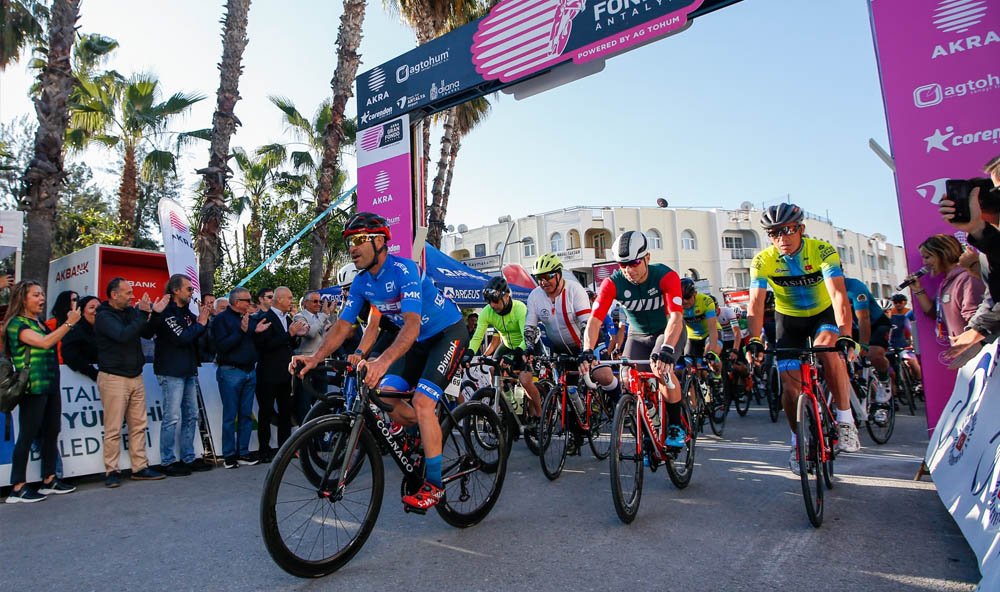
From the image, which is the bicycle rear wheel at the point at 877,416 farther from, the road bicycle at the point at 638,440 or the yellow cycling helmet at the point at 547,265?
the yellow cycling helmet at the point at 547,265

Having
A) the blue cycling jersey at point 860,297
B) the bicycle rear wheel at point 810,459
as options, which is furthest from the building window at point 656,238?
the bicycle rear wheel at point 810,459

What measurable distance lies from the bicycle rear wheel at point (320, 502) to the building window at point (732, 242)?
189 feet

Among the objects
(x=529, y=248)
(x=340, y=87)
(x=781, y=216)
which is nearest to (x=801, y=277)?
(x=781, y=216)

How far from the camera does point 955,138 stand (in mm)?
5016

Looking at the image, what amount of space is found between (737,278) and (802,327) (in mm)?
55561

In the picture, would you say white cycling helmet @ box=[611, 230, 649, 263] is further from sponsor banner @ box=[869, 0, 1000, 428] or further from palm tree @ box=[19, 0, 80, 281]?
palm tree @ box=[19, 0, 80, 281]

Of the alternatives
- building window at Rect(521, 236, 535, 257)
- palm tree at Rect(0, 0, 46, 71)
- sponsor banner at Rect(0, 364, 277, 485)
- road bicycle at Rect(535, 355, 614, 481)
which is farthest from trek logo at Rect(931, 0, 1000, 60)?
building window at Rect(521, 236, 535, 257)

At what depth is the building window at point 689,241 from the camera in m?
55.5

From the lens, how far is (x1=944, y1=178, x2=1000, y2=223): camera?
3.15 m

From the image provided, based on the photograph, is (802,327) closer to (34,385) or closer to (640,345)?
(640,345)

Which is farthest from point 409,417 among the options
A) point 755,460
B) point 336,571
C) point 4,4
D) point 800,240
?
point 4,4

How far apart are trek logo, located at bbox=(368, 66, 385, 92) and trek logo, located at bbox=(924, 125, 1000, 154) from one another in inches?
362

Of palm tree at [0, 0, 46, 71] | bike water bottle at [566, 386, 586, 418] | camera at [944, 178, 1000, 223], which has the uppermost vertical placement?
palm tree at [0, 0, 46, 71]

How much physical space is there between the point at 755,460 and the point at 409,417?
13.1ft
